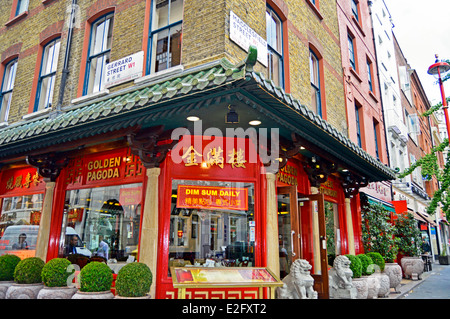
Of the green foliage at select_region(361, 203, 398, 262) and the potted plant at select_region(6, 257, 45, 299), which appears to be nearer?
the potted plant at select_region(6, 257, 45, 299)

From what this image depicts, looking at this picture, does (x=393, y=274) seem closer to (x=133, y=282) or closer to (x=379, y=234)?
(x=379, y=234)

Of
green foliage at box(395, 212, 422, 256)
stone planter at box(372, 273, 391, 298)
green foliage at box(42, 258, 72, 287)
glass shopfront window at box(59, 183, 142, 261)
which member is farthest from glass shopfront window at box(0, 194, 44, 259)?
green foliage at box(395, 212, 422, 256)

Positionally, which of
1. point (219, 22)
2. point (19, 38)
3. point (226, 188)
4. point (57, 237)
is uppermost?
point (19, 38)

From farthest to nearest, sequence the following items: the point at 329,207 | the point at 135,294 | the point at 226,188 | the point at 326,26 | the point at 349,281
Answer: the point at 326,26, the point at 329,207, the point at 349,281, the point at 226,188, the point at 135,294

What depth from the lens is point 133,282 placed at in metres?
5.40

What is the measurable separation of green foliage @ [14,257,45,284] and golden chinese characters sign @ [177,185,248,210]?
10.4 feet

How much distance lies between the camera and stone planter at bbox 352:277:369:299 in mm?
8609

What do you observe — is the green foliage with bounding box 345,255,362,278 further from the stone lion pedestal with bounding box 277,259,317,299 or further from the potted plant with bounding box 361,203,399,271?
the potted plant with bounding box 361,203,399,271

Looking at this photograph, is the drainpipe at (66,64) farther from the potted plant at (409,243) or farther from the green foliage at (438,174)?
the potted plant at (409,243)

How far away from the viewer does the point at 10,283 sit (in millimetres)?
7043

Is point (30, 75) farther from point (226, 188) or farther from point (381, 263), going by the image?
point (381, 263)

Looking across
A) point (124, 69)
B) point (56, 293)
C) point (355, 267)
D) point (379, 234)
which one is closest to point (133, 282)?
point (56, 293)

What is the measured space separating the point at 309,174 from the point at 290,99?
15.3 ft

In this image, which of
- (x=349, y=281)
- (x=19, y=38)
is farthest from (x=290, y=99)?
(x=19, y=38)
